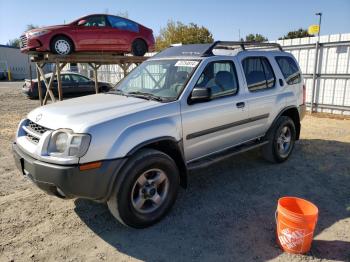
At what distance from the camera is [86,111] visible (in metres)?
3.42

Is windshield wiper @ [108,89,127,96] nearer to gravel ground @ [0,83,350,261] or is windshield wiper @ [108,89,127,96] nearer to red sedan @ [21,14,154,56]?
gravel ground @ [0,83,350,261]

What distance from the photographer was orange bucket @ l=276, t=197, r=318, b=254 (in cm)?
287

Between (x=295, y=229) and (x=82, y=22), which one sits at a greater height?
(x=82, y=22)

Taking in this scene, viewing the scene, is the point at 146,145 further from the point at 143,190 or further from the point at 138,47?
the point at 138,47

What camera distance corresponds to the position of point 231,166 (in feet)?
18.0

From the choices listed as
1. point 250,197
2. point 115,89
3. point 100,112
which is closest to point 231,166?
point 250,197

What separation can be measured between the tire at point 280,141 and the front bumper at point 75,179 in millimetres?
3105

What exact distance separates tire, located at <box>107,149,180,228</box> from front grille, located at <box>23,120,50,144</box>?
41.2 inches

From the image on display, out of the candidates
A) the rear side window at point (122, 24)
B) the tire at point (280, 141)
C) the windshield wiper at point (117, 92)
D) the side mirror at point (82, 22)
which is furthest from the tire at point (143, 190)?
the rear side window at point (122, 24)

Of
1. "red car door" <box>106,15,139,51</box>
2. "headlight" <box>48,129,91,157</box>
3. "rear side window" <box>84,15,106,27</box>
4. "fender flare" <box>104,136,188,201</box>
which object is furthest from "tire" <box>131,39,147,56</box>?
"headlight" <box>48,129,91,157</box>

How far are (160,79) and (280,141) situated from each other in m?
2.67

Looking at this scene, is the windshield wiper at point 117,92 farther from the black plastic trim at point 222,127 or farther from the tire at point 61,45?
the tire at point 61,45

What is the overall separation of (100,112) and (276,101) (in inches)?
125

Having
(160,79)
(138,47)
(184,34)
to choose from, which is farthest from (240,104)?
(184,34)
